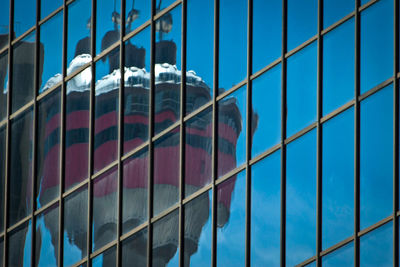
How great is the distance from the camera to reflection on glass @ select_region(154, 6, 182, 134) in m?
13.8

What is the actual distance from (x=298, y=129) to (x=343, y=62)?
5.23 ft

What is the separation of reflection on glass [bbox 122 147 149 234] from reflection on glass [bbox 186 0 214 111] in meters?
1.46

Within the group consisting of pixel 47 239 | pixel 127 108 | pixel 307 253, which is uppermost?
pixel 127 108

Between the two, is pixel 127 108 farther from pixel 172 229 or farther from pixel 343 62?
pixel 343 62

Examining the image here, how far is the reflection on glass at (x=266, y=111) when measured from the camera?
1341 centimetres

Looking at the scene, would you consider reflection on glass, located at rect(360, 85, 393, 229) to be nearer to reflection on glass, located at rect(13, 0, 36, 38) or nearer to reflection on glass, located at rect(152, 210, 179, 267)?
reflection on glass, located at rect(152, 210, 179, 267)

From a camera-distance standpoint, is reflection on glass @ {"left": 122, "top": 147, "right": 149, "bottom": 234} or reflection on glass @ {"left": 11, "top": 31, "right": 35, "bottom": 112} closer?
reflection on glass @ {"left": 122, "top": 147, "right": 149, "bottom": 234}

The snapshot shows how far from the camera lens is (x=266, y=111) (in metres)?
13.5

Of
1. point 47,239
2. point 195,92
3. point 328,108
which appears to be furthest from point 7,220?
point 328,108

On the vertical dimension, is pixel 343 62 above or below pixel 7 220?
above

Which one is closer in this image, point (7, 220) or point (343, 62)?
point (343, 62)

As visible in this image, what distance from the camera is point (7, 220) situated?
14.5m

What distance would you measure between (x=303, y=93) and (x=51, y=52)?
5433 mm

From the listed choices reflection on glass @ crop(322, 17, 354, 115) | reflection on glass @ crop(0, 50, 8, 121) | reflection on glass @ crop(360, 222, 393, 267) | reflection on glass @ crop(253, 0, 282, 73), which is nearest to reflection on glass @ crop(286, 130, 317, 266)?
reflection on glass @ crop(322, 17, 354, 115)
